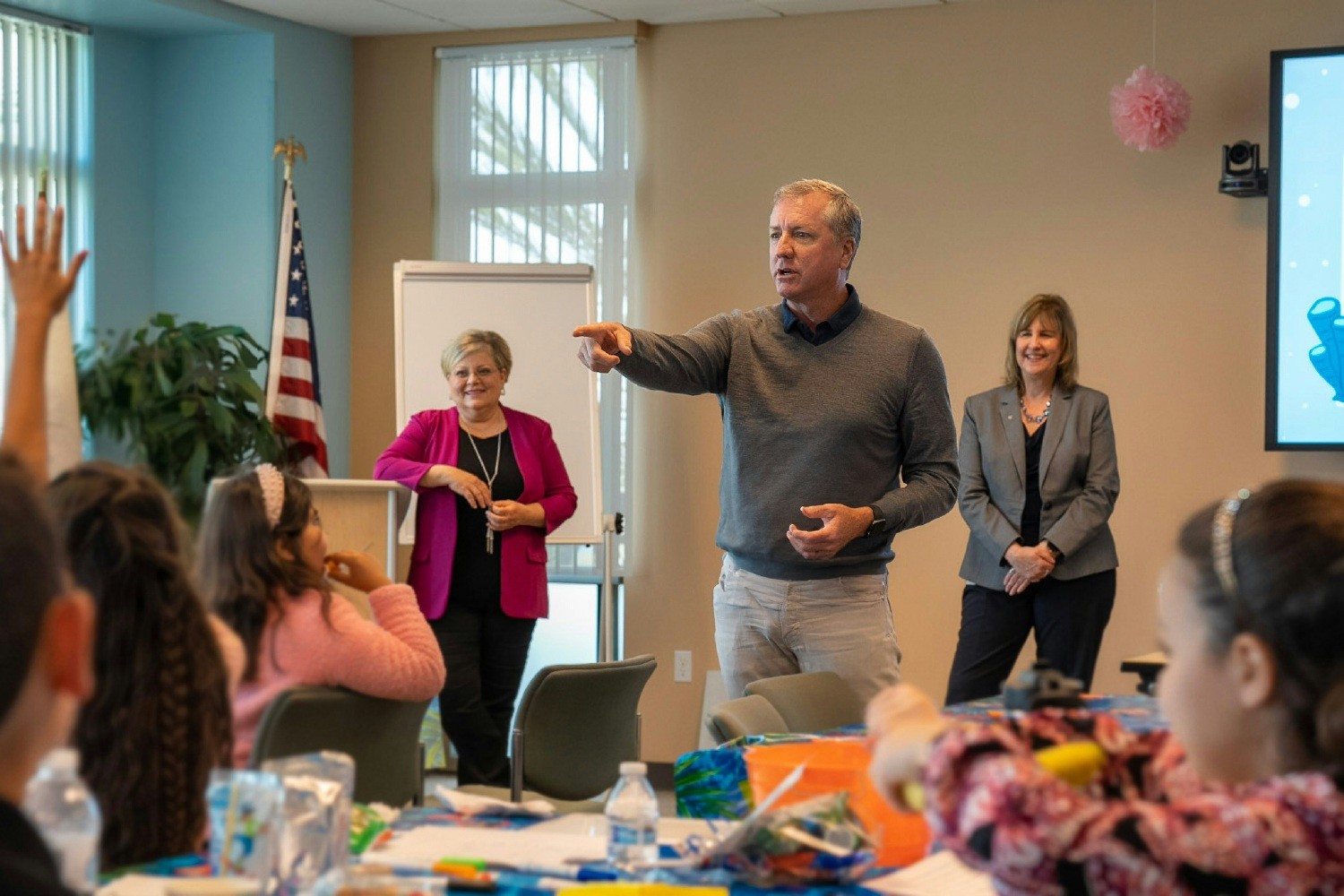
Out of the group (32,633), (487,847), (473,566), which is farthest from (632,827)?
(473,566)

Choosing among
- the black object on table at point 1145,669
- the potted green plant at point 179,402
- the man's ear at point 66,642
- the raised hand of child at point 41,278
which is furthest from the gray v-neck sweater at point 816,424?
the potted green plant at point 179,402

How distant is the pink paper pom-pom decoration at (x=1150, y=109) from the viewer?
524 centimetres

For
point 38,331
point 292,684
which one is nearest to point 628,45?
point 292,684

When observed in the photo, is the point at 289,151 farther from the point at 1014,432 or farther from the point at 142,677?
the point at 142,677

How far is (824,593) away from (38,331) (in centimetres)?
182

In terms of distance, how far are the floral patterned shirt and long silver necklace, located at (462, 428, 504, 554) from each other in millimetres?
3503

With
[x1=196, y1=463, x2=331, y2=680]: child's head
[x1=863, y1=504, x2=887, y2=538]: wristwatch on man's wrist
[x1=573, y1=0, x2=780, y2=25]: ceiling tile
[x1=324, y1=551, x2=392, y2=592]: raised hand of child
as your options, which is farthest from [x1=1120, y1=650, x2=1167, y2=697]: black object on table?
[x1=573, y1=0, x2=780, y2=25]: ceiling tile

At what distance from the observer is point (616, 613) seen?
20.7ft

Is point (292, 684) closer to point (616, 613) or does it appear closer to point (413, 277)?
point (413, 277)

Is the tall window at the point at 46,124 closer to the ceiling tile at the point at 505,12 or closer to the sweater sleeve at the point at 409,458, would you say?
the ceiling tile at the point at 505,12

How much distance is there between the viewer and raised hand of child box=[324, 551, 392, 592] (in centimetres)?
312

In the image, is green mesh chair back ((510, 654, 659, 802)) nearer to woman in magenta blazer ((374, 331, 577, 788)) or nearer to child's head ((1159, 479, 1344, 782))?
woman in magenta blazer ((374, 331, 577, 788))

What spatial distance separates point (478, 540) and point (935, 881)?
317cm

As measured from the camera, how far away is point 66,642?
3.48 ft
